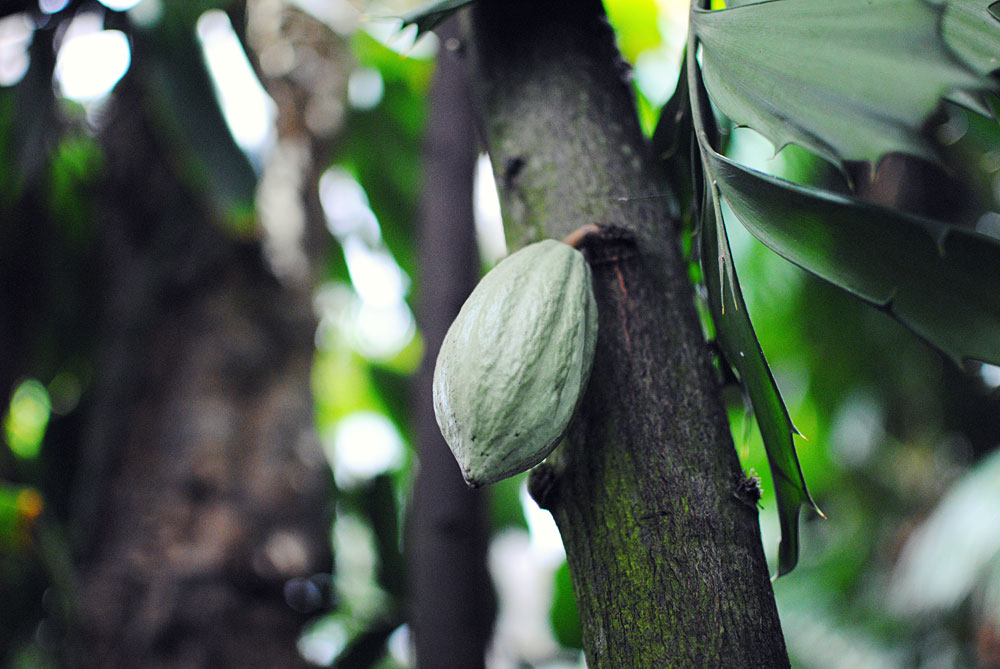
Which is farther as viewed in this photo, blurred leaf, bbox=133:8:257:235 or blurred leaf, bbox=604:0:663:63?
blurred leaf, bbox=604:0:663:63

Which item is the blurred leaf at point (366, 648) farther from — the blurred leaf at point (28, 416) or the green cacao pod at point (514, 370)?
the green cacao pod at point (514, 370)

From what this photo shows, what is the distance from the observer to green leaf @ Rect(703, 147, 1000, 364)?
0.41 metres

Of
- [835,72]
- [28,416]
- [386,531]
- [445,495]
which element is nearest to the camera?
[835,72]

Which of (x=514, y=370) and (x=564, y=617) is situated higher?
(x=514, y=370)

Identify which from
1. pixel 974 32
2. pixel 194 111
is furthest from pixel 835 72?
pixel 194 111

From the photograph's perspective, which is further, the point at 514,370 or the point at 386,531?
the point at 386,531

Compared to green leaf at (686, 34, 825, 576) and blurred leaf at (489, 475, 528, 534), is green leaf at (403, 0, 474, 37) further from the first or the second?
blurred leaf at (489, 475, 528, 534)

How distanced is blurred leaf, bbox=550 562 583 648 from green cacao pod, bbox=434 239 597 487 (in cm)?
171

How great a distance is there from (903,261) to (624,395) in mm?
212

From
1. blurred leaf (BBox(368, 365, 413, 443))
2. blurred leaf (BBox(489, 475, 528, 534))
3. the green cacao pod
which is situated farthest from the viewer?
blurred leaf (BBox(368, 365, 413, 443))

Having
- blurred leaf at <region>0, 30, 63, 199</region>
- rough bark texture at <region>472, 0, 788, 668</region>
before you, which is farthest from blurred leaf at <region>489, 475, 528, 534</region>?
rough bark texture at <region>472, 0, 788, 668</region>

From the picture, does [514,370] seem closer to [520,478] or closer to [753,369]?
[753,369]

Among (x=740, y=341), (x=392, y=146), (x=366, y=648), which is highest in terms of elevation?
(x=740, y=341)

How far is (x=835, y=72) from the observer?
0.43 meters
